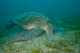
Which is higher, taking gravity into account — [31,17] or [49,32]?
[31,17]

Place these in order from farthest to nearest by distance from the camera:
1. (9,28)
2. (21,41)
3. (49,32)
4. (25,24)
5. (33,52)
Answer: (9,28) → (25,24) → (49,32) → (21,41) → (33,52)

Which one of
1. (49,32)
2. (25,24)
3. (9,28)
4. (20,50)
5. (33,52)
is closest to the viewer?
(33,52)

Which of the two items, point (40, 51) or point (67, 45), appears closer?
point (40, 51)

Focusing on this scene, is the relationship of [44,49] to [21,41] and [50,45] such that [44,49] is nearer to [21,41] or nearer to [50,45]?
[50,45]

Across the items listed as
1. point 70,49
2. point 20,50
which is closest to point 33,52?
point 20,50

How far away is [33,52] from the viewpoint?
3340mm

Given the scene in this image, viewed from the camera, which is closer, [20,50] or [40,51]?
[40,51]

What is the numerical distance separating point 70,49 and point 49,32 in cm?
227

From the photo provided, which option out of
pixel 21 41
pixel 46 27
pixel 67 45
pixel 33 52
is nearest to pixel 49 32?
pixel 46 27

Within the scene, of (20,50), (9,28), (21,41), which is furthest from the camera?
(9,28)

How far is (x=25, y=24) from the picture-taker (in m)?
6.54

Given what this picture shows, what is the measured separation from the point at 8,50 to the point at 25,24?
118 inches

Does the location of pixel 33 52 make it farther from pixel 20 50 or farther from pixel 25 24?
pixel 25 24

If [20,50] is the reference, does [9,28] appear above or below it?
below
